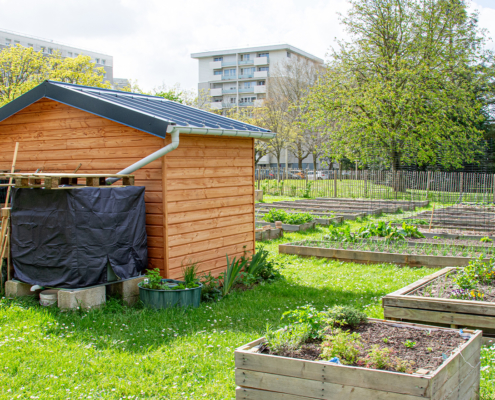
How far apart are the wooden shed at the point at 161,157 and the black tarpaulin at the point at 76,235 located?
17.5 inches

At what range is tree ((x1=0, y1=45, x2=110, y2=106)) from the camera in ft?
79.7

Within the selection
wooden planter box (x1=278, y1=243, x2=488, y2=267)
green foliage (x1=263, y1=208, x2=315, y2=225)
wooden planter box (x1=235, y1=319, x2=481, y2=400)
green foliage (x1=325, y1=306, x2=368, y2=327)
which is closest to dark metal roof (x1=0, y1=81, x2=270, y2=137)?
wooden planter box (x1=278, y1=243, x2=488, y2=267)

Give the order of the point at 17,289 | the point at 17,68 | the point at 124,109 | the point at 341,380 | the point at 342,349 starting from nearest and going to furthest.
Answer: the point at 341,380, the point at 342,349, the point at 17,289, the point at 124,109, the point at 17,68

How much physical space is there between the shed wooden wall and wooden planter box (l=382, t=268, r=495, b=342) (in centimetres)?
319

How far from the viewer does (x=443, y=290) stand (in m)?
5.73

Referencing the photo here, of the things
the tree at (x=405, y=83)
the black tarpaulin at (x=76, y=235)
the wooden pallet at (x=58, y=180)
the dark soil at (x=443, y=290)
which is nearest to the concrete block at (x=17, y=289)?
the black tarpaulin at (x=76, y=235)

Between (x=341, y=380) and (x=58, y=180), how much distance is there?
4.54 metres

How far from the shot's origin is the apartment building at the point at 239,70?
71.1m

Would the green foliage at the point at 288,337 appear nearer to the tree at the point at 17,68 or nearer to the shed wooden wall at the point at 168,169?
the shed wooden wall at the point at 168,169

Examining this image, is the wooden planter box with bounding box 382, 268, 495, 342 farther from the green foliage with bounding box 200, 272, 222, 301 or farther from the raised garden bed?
the raised garden bed

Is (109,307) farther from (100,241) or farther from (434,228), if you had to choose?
(434,228)

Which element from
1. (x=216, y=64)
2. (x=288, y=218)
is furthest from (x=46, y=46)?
(x=288, y=218)

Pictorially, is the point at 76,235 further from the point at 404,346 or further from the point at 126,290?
the point at 404,346

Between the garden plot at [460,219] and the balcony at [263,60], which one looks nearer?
the garden plot at [460,219]
